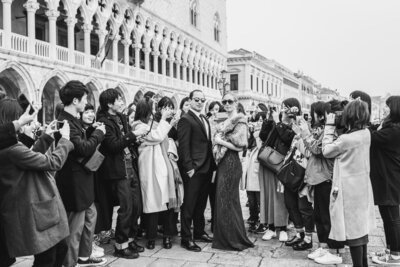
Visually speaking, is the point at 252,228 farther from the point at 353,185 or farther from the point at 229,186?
the point at 353,185

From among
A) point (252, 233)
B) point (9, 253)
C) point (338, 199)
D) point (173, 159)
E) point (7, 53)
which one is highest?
point (7, 53)

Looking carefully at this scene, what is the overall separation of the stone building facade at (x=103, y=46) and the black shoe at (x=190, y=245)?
4.49 meters

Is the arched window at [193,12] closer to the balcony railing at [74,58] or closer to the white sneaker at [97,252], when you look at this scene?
the balcony railing at [74,58]

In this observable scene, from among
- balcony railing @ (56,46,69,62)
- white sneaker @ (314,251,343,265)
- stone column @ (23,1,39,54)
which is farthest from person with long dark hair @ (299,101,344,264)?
balcony railing @ (56,46,69,62)

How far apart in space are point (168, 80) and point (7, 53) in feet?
50.1

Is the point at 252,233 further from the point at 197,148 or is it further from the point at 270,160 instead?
the point at 197,148

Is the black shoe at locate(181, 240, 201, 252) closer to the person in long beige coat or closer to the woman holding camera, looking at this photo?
the person in long beige coat

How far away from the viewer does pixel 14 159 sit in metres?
3.08

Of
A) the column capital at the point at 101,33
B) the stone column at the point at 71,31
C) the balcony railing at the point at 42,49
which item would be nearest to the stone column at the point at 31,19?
the balcony railing at the point at 42,49

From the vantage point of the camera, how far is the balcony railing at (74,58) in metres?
15.0

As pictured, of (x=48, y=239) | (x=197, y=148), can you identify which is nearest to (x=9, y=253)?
(x=48, y=239)

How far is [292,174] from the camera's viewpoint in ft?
16.8

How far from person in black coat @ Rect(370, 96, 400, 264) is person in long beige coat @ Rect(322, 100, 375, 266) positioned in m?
0.59

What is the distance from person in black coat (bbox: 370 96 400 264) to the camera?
4426 mm
